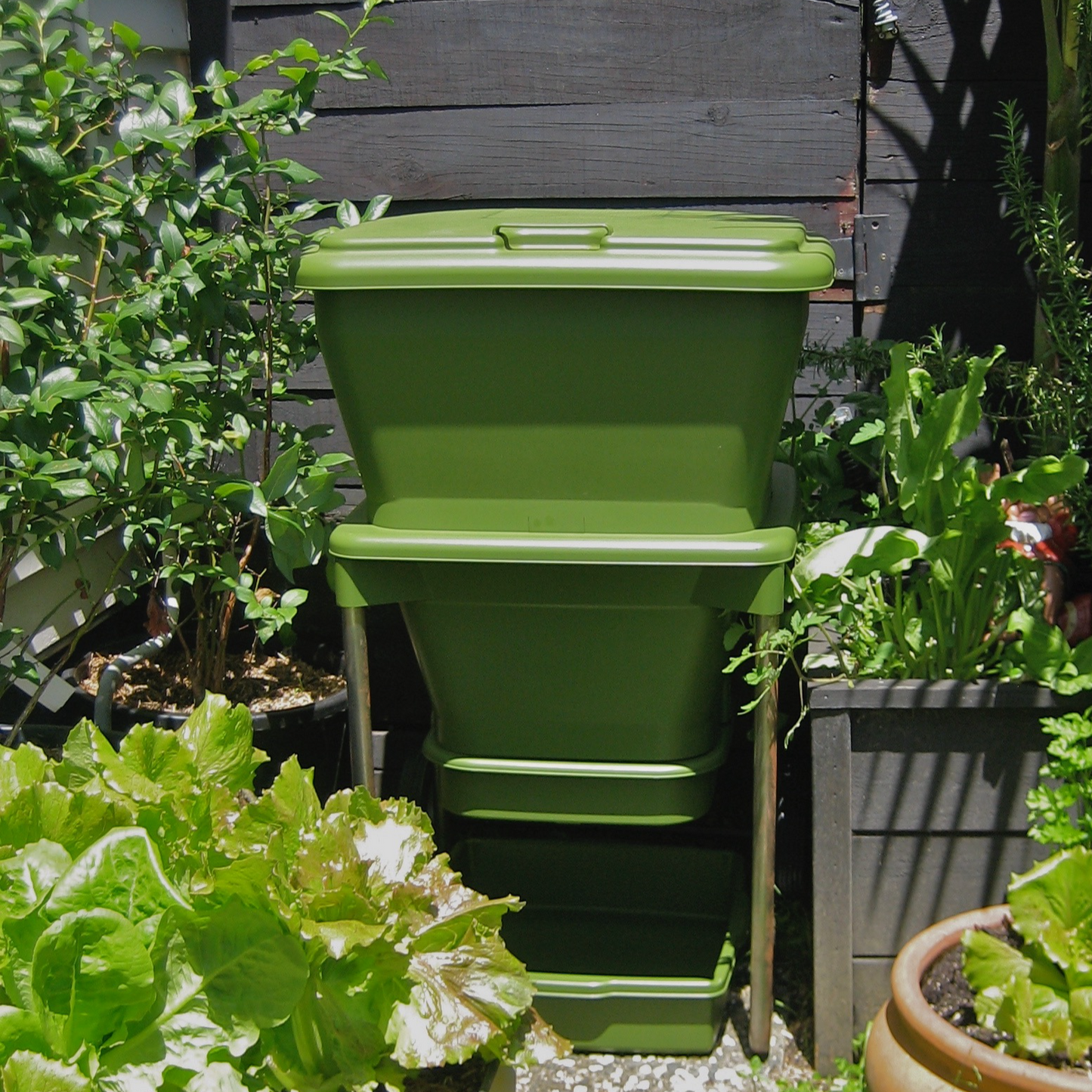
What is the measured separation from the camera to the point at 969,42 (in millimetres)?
2447

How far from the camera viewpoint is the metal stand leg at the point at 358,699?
1906mm

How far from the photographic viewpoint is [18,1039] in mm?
1066

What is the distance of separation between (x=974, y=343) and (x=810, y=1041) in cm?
141

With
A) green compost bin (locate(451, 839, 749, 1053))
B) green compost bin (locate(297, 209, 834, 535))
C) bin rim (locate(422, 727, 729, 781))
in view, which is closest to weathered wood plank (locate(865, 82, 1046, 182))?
green compost bin (locate(297, 209, 834, 535))

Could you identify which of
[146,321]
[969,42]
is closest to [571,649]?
[146,321]

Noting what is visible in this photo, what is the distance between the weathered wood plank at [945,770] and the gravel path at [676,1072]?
0.45 m

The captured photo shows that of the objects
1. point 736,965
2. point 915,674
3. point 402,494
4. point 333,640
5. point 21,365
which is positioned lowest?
point 736,965

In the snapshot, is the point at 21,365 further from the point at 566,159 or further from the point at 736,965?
the point at 736,965

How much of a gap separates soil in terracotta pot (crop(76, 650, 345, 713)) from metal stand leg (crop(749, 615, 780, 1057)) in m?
0.88

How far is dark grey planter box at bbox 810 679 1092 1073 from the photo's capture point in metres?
1.83

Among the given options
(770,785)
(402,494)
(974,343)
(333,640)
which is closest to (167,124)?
(402,494)

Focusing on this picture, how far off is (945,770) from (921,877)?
18 cm

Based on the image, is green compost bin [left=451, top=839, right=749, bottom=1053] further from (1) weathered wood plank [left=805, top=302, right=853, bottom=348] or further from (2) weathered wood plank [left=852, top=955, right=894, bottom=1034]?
(1) weathered wood plank [left=805, top=302, right=853, bottom=348]

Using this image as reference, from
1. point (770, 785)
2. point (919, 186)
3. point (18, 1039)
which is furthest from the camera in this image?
point (919, 186)
